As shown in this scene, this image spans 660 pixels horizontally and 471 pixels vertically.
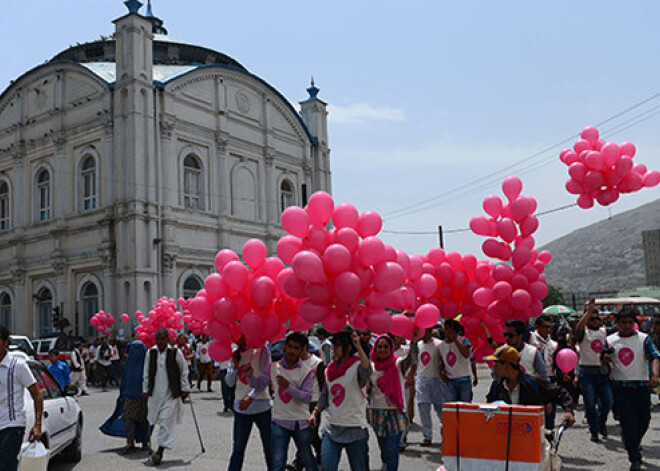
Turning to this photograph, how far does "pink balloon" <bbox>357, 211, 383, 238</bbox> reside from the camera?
604cm

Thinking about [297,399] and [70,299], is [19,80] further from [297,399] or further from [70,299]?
[297,399]

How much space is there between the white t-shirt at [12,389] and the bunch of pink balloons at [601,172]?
23.4 ft

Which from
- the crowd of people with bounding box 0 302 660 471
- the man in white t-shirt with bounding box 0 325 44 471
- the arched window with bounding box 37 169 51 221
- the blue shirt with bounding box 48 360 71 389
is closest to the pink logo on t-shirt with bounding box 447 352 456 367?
the crowd of people with bounding box 0 302 660 471

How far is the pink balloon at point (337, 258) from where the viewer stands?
5.64 meters

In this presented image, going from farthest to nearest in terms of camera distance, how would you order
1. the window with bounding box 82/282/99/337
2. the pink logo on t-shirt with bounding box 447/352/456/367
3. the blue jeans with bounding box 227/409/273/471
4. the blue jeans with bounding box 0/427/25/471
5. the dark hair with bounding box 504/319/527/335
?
the window with bounding box 82/282/99/337 → the pink logo on t-shirt with bounding box 447/352/456/367 → the blue jeans with bounding box 227/409/273/471 → the dark hair with bounding box 504/319/527/335 → the blue jeans with bounding box 0/427/25/471

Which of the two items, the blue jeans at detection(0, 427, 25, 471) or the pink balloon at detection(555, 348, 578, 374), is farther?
the pink balloon at detection(555, 348, 578, 374)

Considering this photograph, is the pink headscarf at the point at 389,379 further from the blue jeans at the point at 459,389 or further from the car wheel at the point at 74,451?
the car wheel at the point at 74,451

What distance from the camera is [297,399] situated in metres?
6.54

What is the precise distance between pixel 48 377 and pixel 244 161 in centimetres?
2372

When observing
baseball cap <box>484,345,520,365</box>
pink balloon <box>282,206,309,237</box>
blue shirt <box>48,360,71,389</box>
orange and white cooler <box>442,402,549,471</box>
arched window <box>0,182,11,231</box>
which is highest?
arched window <box>0,182,11,231</box>

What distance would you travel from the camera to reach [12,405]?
5707 millimetres

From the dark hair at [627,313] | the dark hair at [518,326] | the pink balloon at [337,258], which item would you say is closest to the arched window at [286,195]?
the dark hair at [627,313]

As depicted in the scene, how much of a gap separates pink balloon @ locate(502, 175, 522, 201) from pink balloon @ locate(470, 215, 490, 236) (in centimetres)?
43

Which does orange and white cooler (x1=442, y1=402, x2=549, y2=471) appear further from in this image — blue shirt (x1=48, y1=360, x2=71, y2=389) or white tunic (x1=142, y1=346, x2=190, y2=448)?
blue shirt (x1=48, y1=360, x2=71, y2=389)
